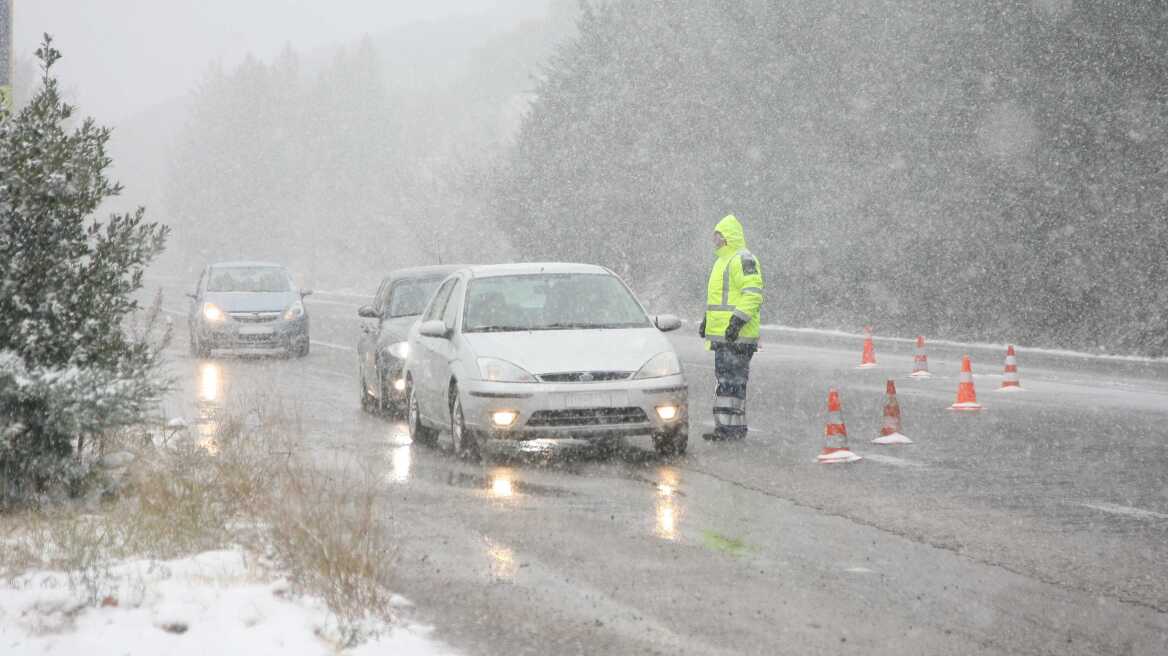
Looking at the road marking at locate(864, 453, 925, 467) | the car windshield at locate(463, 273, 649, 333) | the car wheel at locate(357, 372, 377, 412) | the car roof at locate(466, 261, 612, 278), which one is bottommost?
the road marking at locate(864, 453, 925, 467)

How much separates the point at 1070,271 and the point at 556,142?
922 inches

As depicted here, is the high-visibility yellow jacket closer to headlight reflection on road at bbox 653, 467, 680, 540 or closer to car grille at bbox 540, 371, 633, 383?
car grille at bbox 540, 371, 633, 383

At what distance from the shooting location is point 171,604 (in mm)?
6645

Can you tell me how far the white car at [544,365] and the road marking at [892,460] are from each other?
155 cm

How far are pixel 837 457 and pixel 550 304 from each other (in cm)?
283

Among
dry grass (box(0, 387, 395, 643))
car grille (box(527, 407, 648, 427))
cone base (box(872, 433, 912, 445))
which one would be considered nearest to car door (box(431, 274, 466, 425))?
car grille (box(527, 407, 648, 427))

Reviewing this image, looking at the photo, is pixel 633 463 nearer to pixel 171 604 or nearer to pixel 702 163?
pixel 171 604

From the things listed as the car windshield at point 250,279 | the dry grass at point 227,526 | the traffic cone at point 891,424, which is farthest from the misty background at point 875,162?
the dry grass at point 227,526

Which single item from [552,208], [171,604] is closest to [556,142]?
[552,208]

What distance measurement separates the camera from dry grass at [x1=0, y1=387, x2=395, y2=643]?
6.85m

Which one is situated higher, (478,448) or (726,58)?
(726,58)

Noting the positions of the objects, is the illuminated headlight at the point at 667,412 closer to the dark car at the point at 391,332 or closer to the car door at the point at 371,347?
the dark car at the point at 391,332

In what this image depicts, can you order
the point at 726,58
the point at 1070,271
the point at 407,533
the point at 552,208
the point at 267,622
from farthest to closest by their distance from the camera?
1. the point at 552,208
2. the point at 726,58
3. the point at 1070,271
4. the point at 407,533
5. the point at 267,622

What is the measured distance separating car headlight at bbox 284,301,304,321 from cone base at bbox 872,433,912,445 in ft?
46.2
